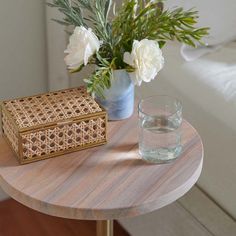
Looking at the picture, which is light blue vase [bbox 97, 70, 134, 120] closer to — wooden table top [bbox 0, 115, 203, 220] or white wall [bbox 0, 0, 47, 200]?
wooden table top [bbox 0, 115, 203, 220]

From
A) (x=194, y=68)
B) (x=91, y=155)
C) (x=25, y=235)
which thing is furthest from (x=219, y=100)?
(x=25, y=235)

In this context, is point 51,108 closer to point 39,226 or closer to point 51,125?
point 51,125

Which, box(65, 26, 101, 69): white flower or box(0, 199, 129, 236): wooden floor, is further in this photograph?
box(0, 199, 129, 236): wooden floor

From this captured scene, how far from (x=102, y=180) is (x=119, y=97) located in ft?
0.69

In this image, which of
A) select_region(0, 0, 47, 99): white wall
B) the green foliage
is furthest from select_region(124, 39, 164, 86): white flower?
select_region(0, 0, 47, 99): white wall

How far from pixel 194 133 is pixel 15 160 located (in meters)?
0.37

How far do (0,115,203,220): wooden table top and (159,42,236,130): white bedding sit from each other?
0.26 metres

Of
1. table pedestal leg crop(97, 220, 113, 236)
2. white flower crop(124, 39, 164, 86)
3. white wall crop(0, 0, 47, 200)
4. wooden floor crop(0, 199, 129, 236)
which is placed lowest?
wooden floor crop(0, 199, 129, 236)

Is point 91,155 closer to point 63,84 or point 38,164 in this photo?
point 38,164

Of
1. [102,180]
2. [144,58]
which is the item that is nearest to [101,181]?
[102,180]

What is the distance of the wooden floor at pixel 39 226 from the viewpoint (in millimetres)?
1586

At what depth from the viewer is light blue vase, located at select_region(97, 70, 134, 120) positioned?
3.53 feet

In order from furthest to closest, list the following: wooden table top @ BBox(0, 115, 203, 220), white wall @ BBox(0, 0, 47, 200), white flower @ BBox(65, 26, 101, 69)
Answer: white wall @ BBox(0, 0, 47, 200) < white flower @ BBox(65, 26, 101, 69) < wooden table top @ BBox(0, 115, 203, 220)

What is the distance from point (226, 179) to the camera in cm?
129
